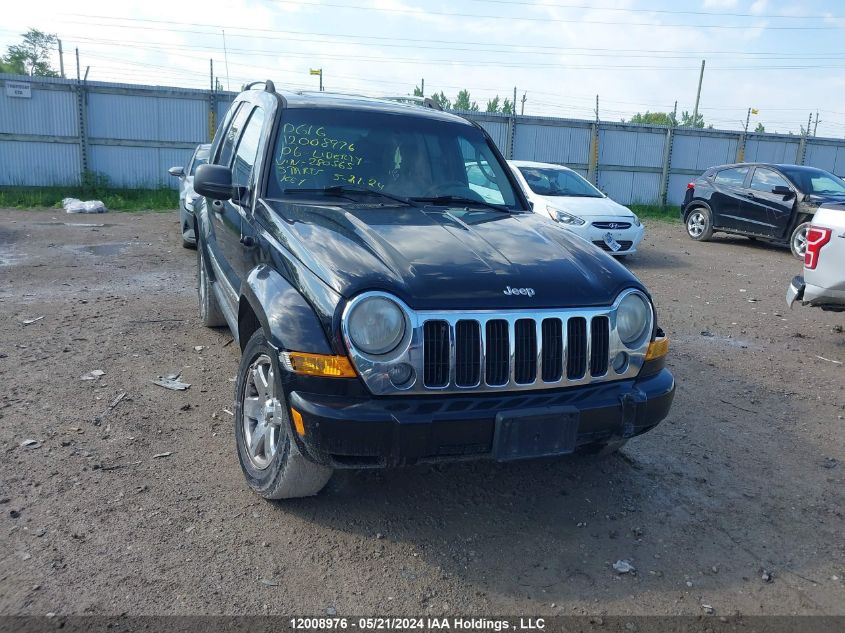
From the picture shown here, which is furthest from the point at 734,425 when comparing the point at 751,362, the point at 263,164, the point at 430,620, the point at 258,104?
the point at 258,104

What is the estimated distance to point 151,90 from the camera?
1742 cm

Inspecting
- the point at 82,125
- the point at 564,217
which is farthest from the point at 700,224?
the point at 82,125

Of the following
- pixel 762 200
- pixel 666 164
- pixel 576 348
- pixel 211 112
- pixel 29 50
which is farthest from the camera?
pixel 29 50

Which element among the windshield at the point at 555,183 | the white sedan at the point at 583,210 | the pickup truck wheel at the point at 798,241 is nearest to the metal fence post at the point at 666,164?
the pickup truck wheel at the point at 798,241

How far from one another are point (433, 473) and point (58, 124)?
53.8ft

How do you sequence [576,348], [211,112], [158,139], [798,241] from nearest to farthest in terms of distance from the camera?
[576,348] → [798,241] → [158,139] → [211,112]

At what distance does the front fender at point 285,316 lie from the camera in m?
2.99

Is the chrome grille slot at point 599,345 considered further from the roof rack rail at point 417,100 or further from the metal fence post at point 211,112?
the metal fence post at point 211,112

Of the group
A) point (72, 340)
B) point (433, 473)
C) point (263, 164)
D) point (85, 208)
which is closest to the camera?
point (433, 473)

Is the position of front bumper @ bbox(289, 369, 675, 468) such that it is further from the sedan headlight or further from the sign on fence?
the sign on fence

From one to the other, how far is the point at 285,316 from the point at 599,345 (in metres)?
1.42

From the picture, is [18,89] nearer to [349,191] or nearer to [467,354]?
[349,191]

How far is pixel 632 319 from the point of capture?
3.40 m

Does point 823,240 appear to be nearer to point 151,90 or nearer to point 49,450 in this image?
point 49,450
